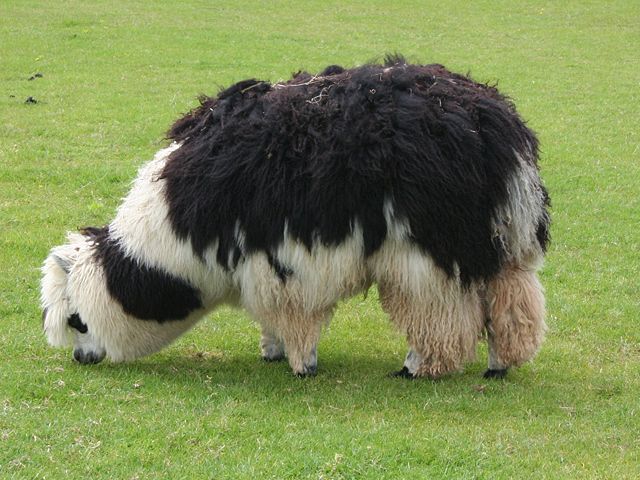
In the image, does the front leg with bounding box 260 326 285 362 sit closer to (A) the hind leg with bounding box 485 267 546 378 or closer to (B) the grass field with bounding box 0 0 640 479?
(B) the grass field with bounding box 0 0 640 479

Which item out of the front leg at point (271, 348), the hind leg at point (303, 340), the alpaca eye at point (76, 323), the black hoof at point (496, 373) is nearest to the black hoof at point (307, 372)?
the hind leg at point (303, 340)

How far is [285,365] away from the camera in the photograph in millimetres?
7484

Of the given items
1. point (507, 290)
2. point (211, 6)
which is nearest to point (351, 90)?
point (507, 290)

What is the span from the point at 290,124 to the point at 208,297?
138 centimetres

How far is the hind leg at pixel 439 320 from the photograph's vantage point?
6609 mm

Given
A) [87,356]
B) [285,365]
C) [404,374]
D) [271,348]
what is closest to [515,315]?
[404,374]

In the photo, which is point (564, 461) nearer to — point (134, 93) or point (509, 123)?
point (509, 123)

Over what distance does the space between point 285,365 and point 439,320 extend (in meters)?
1.35

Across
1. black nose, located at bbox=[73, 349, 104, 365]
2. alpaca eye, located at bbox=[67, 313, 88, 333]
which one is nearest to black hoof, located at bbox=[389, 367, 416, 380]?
black nose, located at bbox=[73, 349, 104, 365]

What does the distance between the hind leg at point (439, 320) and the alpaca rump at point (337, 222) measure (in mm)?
10

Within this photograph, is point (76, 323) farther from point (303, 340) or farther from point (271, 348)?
point (303, 340)

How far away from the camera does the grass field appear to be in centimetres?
545

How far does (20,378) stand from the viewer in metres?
6.78

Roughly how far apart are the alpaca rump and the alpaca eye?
0.06 feet
